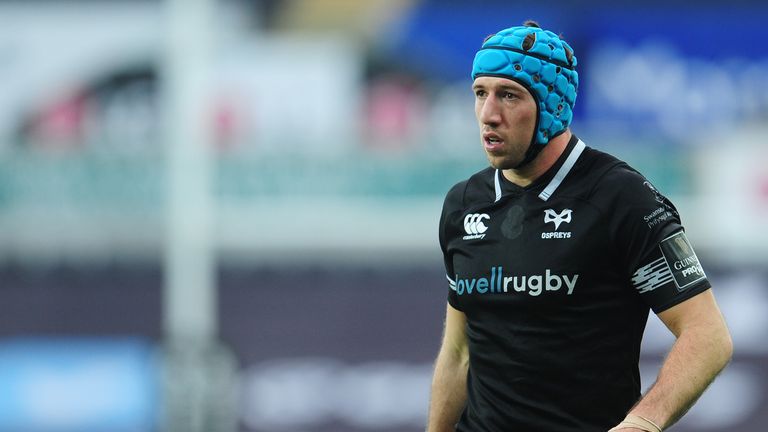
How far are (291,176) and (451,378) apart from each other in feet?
31.4

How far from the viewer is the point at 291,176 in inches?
542

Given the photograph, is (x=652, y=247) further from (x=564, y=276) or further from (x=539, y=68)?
(x=539, y=68)

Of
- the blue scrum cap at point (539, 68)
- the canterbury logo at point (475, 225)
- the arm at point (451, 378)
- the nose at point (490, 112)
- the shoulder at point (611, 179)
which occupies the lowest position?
the arm at point (451, 378)

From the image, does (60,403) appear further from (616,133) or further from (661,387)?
(661,387)

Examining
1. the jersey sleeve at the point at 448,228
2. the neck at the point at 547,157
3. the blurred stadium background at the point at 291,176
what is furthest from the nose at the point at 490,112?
the blurred stadium background at the point at 291,176

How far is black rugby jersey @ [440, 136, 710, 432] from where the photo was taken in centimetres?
372

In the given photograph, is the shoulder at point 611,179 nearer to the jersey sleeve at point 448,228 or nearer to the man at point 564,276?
the man at point 564,276

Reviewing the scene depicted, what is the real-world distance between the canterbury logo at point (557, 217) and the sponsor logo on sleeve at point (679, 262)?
278mm

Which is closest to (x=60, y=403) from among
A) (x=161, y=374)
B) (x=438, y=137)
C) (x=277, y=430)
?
(x=161, y=374)

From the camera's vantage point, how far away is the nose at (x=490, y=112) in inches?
151

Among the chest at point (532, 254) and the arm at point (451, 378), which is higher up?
the chest at point (532, 254)

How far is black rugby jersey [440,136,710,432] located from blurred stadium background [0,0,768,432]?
28.6ft

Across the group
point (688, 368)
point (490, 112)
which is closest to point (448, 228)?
point (490, 112)

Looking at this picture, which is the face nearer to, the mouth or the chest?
the mouth
